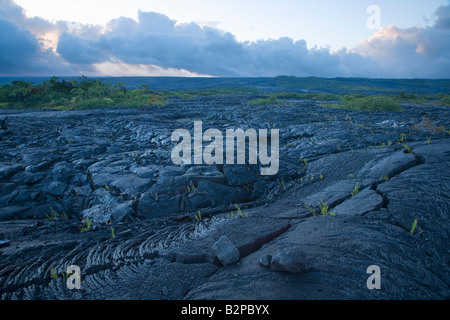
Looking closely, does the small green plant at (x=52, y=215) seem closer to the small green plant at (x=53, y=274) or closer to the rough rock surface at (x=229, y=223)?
the rough rock surface at (x=229, y=223)

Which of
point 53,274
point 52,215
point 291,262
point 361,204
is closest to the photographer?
point 291,262

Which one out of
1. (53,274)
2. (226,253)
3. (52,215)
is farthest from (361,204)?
(52,215)

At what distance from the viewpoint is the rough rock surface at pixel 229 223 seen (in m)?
2.72

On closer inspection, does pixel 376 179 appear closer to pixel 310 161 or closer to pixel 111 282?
pixel 310 161

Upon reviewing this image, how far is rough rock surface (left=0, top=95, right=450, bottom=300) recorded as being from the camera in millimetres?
2719

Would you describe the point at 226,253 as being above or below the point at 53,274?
above

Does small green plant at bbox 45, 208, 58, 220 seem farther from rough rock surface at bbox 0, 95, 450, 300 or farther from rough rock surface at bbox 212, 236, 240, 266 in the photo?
rough rock surface at bbox 212, 236, 240, 266

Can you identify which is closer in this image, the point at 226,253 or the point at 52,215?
the point at 226,253

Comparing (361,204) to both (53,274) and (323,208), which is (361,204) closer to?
(323,208)

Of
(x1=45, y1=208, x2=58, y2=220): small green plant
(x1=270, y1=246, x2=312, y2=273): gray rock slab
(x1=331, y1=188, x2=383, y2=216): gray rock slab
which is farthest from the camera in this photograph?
(x1=45, y1=208, x2=58, y2=220): small green plant

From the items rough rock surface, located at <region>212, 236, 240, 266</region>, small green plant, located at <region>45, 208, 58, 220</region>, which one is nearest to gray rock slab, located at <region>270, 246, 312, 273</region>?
rough rock surface, located at <region>212, 236, 240, 266</region>

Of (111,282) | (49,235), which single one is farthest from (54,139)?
(111,282)

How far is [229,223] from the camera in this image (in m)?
4.34
